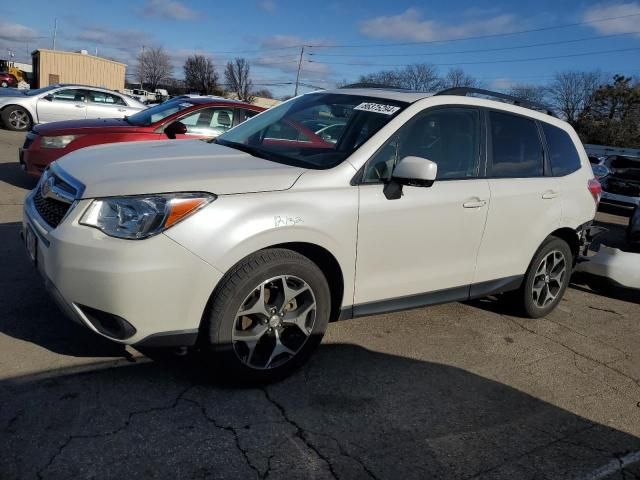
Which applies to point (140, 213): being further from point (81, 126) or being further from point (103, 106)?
point (103, 106)

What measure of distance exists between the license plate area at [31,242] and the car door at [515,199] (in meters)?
2.96

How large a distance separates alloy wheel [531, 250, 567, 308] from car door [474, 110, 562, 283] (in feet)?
0.90

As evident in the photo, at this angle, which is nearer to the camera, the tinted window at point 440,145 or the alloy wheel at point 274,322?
the alloy wheel at point 274,322

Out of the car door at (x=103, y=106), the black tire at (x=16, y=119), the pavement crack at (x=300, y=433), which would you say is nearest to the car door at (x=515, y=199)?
the pavement crack at (x=300, y=433)

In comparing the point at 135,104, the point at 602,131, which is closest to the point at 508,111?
the point at 135,104

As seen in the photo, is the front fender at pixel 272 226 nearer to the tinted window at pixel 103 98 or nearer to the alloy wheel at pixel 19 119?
the tinted window at pixel 103 98

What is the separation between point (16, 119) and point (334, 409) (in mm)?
14702

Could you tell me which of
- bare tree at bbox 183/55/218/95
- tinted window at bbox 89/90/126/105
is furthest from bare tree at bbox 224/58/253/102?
tinted window at bbox 89/90/126/105

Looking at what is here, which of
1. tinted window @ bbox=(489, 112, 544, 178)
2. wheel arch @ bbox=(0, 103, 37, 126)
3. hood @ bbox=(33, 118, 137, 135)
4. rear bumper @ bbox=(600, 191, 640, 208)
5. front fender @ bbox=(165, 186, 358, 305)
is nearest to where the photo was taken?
front fender @ bbox=(165, 186, 358, 305)

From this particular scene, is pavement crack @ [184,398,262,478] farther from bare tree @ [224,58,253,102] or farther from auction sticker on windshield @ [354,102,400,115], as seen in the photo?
bare tree @ [224,58,253,102]

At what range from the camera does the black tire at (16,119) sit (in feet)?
46.7

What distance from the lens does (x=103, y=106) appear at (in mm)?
14547

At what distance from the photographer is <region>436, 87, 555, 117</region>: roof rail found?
13.2 feet

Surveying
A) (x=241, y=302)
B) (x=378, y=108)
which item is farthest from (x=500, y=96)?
(x=241, y=302)
